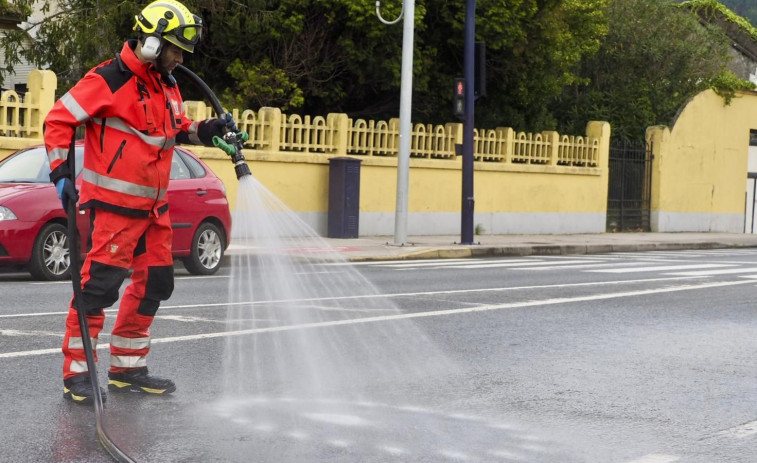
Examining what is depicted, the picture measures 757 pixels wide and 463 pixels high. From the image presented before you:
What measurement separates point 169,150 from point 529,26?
66.3ft

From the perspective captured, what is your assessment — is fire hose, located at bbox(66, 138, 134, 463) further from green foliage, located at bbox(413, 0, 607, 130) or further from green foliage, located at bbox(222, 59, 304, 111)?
green foliage, located at bbox(413, 0, 607, 130)

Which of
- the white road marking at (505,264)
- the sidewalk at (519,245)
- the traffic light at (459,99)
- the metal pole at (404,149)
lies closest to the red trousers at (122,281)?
the sidewalk at (519,245)

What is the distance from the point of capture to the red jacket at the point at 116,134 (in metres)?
5.71

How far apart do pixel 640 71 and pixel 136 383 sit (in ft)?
95.6

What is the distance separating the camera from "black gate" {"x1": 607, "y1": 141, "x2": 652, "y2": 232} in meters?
28.6

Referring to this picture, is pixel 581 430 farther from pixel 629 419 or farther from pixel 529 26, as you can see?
pixel 529 26

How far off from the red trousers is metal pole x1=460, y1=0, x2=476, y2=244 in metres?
14.8

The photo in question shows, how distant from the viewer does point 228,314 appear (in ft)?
31.7

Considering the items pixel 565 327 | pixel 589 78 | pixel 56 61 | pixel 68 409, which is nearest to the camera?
pixel 68 409

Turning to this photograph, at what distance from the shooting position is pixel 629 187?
95.7 ft

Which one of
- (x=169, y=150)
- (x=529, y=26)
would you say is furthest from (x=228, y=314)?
(x=529, y=26)

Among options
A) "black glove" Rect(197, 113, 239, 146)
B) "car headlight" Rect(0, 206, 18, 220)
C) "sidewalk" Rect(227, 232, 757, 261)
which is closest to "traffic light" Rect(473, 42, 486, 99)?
"sidewalk" Rect(227, 232, 757, 261)

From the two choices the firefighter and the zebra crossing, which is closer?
the firefighter

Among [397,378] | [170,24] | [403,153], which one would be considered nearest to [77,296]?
[170,24]
